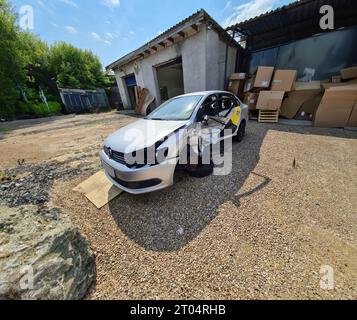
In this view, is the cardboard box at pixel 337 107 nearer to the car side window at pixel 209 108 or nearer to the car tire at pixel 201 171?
the car side window at pixel 209 108

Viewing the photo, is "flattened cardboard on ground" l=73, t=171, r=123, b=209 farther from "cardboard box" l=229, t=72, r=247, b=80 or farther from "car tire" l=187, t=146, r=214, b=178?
"cardboard box" l=229, t=72, r=247, b=80

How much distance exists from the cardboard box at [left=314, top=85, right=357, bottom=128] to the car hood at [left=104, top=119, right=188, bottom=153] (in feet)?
18.8

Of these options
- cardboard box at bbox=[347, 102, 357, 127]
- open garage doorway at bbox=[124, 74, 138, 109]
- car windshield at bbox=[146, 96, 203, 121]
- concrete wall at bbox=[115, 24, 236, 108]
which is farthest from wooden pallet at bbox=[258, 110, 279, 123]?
open garage doorway at bbox=[124, 74, 138, 109]

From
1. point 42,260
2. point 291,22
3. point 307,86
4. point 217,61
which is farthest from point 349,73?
point 42,260

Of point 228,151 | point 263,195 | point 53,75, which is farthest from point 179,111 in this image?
point 53,75

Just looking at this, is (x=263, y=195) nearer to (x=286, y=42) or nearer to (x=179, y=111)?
(x=179, y=111)

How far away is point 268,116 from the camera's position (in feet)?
21.0

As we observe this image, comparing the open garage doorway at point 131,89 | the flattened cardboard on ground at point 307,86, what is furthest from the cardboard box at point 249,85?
the open garage doorway at point 131,89

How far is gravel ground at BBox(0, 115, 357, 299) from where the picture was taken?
1330 millimetres

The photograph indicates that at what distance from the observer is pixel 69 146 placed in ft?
15.9

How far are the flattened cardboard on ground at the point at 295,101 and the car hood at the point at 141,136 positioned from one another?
6.16 m

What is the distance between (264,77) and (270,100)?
4.10ft

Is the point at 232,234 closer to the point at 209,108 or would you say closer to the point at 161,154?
the point at 161,154

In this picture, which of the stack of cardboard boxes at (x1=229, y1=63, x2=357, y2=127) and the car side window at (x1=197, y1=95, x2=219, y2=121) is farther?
the stack of cardboard boxes at (x1=229, y1=63, x2=357, y2=127)
